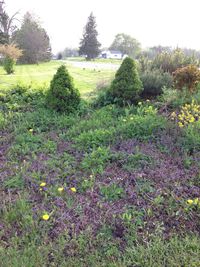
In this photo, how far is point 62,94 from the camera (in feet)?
15.9

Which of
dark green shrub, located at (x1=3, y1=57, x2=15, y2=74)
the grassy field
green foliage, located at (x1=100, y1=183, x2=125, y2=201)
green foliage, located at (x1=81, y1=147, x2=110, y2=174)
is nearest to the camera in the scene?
the grassy field

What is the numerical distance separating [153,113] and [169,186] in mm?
→ 1949

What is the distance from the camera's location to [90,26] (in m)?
38.8

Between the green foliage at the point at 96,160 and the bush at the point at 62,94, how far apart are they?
1794mm

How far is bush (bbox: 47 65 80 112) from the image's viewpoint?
486 centimetres

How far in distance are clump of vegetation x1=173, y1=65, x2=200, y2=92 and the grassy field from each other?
1.08 m

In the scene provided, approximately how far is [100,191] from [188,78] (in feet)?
12.2

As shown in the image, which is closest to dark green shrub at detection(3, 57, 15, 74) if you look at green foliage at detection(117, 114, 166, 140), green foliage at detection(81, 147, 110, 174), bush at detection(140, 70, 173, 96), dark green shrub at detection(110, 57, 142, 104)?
bush at detection(140, 70, 173, 96)

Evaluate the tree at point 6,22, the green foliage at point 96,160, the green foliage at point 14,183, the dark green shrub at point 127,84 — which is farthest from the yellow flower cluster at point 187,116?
the tree at point 6,22

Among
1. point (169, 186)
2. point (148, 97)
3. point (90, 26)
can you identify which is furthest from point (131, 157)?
point (90, 26)

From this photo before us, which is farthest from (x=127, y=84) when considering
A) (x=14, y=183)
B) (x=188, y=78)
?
(x=14, y=183)

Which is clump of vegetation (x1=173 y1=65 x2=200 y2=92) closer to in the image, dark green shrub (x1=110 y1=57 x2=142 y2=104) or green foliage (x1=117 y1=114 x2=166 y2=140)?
dark green shrub (x1=110 y1=57 x2=142 y2=104)

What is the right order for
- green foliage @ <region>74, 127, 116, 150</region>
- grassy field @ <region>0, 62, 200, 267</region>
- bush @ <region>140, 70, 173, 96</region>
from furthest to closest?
bush @ <region>140, 70, 173, 96</region>
green foliage @ <region>74, 127, 116, 150</region>
grassy field @ <region>0, 62, 200, 267</region>

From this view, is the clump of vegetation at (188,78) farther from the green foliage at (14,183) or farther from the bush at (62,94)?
the green foliage at (14,183)
